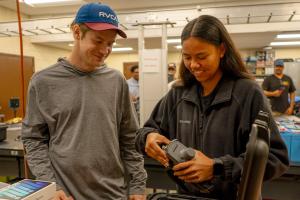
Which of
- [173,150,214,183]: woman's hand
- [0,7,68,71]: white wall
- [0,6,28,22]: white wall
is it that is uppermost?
[0,6,28,22]: white wall

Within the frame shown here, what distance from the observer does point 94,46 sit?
1122 millimetres

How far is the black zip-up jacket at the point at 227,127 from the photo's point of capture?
0.79m

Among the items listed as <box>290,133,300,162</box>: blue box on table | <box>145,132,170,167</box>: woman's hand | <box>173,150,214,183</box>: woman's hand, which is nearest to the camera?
<box>173,150,214,183</box>: woman's hand

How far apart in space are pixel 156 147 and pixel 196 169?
0.19 metres

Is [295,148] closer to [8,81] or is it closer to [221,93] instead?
[221,93]

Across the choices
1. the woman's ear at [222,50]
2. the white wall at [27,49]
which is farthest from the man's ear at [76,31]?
the white wall at [27,49]

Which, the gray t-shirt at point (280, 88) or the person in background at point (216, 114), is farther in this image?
the gray t-shirt at point (280, 88)

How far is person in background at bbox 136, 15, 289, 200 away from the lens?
803 mm

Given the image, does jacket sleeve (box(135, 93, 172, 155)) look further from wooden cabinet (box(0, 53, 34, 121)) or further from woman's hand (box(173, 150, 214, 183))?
wooden cabinet (box(0, 53, 34, 121))

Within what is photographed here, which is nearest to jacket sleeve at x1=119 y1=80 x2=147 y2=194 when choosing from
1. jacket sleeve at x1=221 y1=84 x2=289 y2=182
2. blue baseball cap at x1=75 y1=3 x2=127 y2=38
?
blue baseball cap at x1=75 y1=3 x2=127 y2=38

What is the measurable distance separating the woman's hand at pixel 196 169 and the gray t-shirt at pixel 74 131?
1.69 feet

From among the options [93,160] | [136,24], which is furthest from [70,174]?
[136,24]

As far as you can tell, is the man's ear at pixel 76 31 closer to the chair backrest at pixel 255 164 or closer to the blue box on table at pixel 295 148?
the chair backrest at pixel 255 164

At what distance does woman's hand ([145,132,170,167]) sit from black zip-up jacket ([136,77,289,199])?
0.06 meters
